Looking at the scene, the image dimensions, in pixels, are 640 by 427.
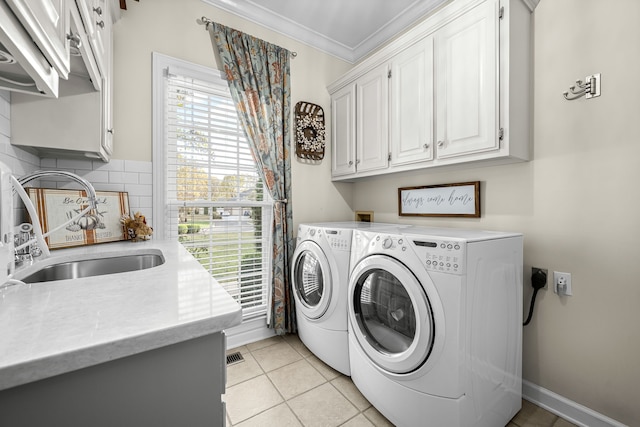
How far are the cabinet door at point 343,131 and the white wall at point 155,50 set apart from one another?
12.4 inches

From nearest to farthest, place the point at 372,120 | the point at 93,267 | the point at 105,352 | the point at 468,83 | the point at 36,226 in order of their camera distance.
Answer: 1. the point at 105,352
2. the point at 36,226
3. the point at 93,267
4. the point at 468,83
5. the point at 372,120

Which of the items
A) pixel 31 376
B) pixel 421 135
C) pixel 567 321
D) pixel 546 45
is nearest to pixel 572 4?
pixel 546 45

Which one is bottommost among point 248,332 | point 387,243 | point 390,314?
point 248,332

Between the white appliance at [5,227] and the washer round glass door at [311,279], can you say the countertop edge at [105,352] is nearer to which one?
the white appliance at [5,227]

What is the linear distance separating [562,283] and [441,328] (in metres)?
0.89

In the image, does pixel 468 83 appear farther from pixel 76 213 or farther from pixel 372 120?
pixel 76 213

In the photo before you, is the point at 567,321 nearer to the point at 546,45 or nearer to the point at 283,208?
the point at 546,45

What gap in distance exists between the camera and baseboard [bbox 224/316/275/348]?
2258 mm

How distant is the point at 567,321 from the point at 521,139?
1080 mm

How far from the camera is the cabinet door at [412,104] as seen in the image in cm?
186

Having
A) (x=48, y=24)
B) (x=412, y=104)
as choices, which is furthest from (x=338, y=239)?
(x=48, y=24)

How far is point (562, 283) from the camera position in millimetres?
1531

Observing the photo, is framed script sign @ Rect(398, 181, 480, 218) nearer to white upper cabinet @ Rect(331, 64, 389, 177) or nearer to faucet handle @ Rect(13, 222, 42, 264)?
white upper cabinet @ Rect(331, 64, 389, 177)

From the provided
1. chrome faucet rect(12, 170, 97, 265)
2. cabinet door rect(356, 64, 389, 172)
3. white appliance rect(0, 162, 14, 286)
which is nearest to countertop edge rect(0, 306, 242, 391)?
white appliance rect(0, 162, 14, 286)
